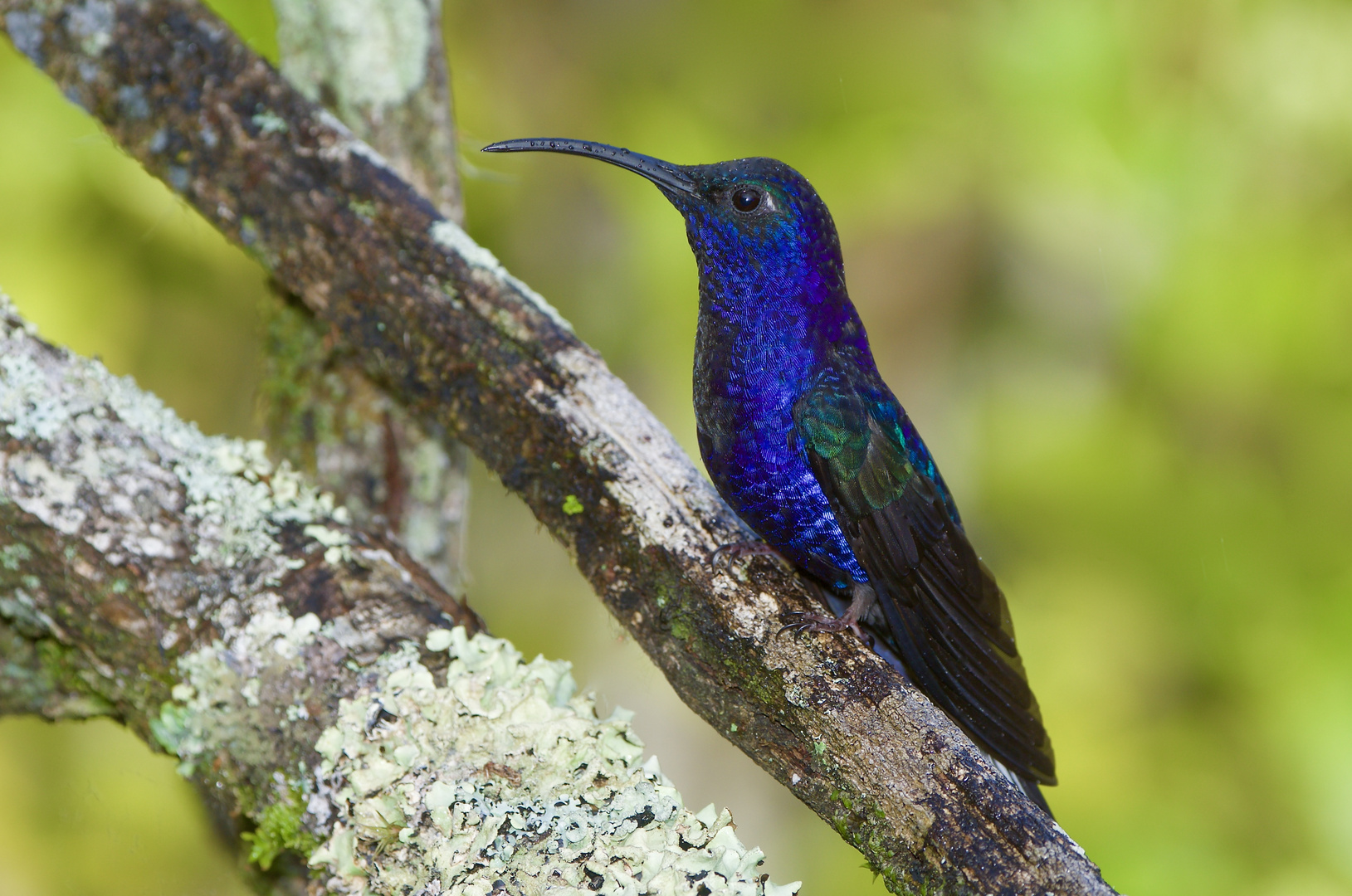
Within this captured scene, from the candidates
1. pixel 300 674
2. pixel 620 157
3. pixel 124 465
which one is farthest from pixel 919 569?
pixel 124 465

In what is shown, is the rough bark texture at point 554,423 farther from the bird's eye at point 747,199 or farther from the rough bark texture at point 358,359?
the bird's eye at point 747,199

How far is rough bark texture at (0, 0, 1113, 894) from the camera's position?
1.91 meters

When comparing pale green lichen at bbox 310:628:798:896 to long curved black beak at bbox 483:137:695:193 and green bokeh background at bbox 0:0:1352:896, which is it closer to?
long curved black beak at bbox 483:137:695:193

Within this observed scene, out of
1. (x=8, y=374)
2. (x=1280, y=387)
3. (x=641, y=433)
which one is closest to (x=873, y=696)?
(x=641, y=433)

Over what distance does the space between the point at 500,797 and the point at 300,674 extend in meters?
0.56

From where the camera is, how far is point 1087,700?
507 cm

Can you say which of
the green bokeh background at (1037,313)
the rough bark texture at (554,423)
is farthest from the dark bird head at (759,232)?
the green bokeh background at (1037,313)

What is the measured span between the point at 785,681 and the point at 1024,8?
13.0 feet

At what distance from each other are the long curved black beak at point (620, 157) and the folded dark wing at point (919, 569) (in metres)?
0.57

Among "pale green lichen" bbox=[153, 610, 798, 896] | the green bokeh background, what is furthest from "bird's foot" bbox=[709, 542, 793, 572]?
the green bokeh background

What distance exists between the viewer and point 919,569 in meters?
2.33

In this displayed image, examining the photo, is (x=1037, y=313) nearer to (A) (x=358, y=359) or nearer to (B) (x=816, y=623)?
(A) (x=358, y=359)

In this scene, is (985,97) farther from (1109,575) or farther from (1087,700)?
(1087,700)

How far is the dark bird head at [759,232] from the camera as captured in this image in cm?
227
